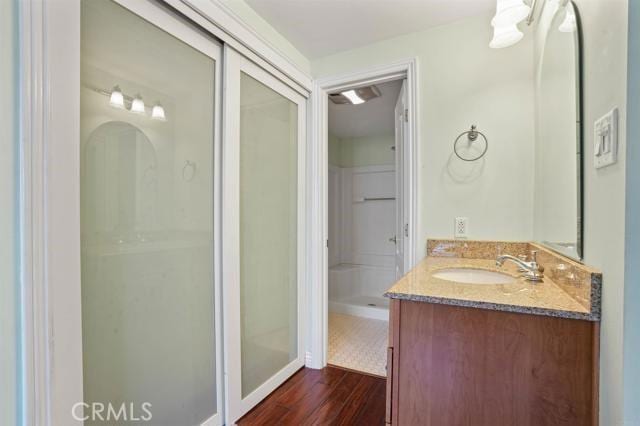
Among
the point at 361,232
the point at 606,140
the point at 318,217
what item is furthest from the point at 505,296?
the point at 361,232

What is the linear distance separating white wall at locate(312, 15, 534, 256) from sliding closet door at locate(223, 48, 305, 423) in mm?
874

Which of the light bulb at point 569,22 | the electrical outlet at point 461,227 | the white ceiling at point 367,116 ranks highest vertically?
the white ceiling at point 367,116

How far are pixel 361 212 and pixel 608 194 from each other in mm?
3523

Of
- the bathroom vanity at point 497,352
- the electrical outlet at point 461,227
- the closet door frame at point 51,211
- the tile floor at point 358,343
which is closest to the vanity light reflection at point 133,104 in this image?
the closet door frame at point 51,211

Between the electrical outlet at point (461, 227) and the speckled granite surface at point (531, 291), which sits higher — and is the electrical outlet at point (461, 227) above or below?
above

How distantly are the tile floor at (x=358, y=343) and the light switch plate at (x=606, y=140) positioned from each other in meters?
1.80

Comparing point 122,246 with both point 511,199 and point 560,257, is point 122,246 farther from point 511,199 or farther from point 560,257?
point 511,199

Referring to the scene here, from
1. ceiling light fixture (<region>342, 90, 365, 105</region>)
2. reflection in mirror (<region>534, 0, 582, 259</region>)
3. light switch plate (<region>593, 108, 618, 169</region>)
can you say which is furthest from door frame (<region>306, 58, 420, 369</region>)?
light switch plate (<region>593, 108, 618, 169</region>)

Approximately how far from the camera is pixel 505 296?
950 millimetres

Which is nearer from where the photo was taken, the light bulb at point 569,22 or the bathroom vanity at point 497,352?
the bathroom vanity at point 497,352

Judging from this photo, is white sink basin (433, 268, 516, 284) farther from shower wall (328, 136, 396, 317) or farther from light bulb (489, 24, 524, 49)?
shower wall (328, 136, 396, 317)

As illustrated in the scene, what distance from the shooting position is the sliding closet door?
1544 mm

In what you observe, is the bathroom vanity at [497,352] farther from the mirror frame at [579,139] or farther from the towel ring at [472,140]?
the towel ring at [472,140]

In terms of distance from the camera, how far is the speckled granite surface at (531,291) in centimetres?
81
